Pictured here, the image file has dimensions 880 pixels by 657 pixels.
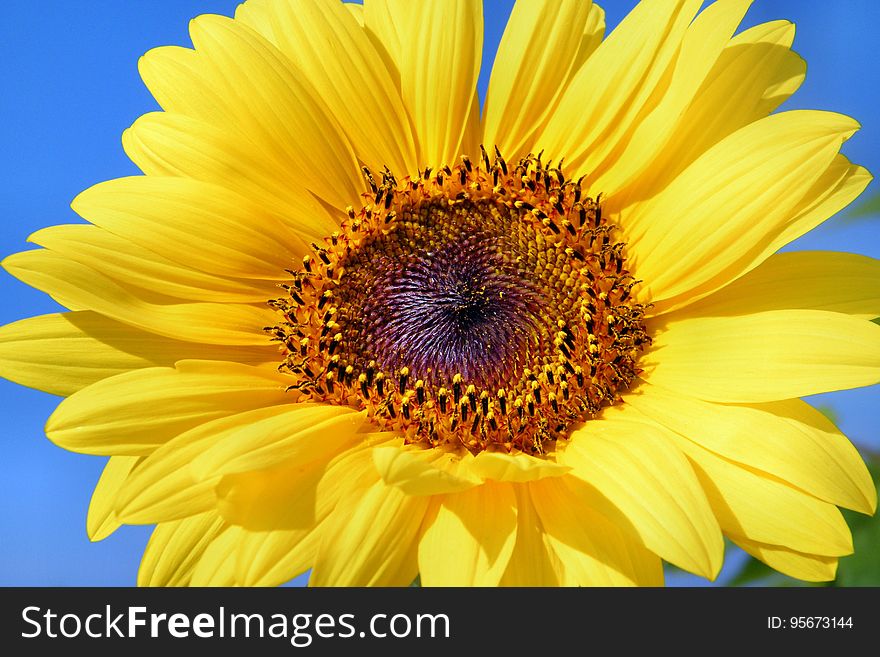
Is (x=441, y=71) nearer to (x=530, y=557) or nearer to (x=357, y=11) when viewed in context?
(x=357, y=11)

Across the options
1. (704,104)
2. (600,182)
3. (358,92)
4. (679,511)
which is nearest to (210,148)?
(358,92)

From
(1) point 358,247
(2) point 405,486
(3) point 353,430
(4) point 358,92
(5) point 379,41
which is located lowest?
(2) point 405,486

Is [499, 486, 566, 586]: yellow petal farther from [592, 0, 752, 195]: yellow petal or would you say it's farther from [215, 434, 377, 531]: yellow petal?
[592, 0, 752, 195]: yellow petal

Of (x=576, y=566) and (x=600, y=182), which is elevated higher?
(x=600, y=182)

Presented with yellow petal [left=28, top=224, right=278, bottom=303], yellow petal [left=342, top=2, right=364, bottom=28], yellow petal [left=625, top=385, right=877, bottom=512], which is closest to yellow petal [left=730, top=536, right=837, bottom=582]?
yellow petal [left=625, top=385, right=877, bottom=512]

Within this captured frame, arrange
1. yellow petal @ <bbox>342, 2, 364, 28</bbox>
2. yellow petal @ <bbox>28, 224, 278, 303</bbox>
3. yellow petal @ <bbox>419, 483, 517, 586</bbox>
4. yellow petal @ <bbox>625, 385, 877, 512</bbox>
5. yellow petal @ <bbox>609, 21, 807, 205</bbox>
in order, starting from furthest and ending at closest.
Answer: yellow petal @ <bbox>342, 2, 364, 28</bbox>, yellow petal @ <bbox>609, 21, 807, 205</bbox>, yellow petal @ <bbox>28, 224, 278, 303</bbox>, yellow petal @ <bbox>625, 385, 877, 512</bbox>, yellow petal @ <bbox>419, 483, 517, 586</bbox>

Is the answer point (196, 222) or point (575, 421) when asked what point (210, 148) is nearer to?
point (196, 222)
